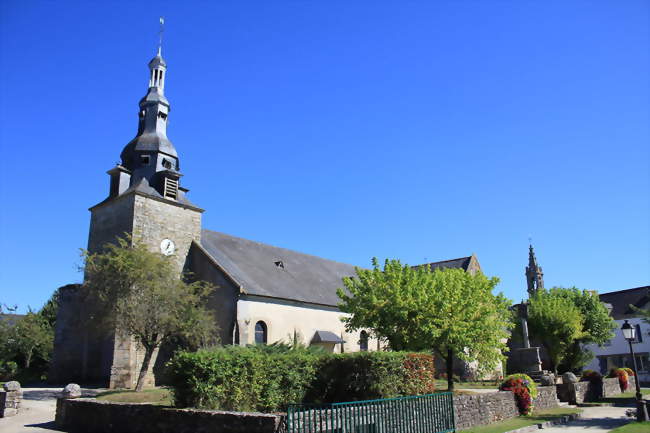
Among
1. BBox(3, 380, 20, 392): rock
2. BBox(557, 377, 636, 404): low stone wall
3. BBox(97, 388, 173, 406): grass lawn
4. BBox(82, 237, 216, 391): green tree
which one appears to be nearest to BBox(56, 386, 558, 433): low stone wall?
BBox(3, 380, 20, 392): rock

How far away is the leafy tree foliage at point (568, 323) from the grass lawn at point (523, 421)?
16.1 m

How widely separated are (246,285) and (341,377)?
1239 cm

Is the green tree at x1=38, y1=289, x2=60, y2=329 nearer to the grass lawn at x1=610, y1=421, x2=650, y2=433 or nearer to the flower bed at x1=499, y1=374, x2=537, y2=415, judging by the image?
the flower bed at x1=499, y1=374, x2=537, y2=415

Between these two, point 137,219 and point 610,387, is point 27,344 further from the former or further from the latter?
point 610,387

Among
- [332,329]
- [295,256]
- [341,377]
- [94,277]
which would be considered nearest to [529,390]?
[341,377]

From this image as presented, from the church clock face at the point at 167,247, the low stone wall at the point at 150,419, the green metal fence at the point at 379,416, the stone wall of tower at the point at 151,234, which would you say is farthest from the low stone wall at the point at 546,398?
the church clock face at the point at 167,247

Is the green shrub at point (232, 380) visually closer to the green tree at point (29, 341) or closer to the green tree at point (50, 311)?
the green tree at point (29, 341)

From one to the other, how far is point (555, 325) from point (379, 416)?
91.1ft

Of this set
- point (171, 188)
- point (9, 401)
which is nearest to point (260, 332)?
point (171, 188)

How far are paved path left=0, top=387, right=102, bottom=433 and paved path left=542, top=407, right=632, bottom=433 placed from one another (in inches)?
599

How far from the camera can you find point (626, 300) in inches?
1891

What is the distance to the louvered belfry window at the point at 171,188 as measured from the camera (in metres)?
28.0

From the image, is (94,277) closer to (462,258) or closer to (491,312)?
(491,312)

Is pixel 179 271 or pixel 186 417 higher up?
pixel 179 271
